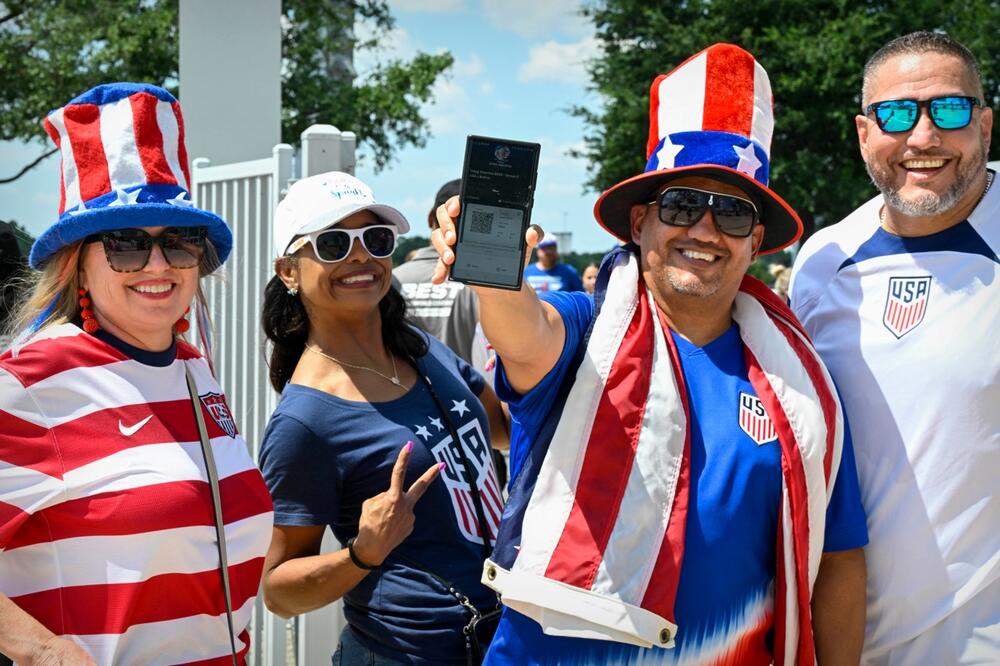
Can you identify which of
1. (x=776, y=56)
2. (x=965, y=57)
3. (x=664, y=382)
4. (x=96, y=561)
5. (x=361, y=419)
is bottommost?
(x=96, y=561)

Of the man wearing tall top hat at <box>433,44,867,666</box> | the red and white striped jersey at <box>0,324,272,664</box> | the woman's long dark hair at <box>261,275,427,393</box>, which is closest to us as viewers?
the red and white striped jersey at <box>0,324,272,664</box>

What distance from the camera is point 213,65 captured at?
15.6 feet

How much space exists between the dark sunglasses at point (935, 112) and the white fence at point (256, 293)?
1.89m

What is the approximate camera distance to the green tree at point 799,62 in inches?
939

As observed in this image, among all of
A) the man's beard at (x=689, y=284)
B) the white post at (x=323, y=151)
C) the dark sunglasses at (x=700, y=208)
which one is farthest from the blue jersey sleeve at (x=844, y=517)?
the white post at (x=323, y=151)

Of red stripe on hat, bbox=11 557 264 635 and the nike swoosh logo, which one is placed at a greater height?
the nike swoosh logo

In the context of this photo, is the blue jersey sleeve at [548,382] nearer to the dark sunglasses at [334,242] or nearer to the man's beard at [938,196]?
the dark sunglasses at [334,242]

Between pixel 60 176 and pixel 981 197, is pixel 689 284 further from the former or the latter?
pixel 60 176

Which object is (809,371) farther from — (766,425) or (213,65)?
(213,65)

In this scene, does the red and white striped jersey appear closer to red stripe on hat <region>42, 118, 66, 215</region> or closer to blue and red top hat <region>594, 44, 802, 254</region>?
red stripe on hat <region>42, 118, 66, 215</region>

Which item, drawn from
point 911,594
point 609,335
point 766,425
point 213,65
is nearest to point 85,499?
point 609,335

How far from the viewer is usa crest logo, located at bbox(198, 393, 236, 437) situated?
97.0 inches

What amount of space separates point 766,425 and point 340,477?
1129 millimetres

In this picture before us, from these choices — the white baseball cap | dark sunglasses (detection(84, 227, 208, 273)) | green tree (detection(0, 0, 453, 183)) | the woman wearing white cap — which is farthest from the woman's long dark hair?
green tree (detection(0, 0, 453, 183))
